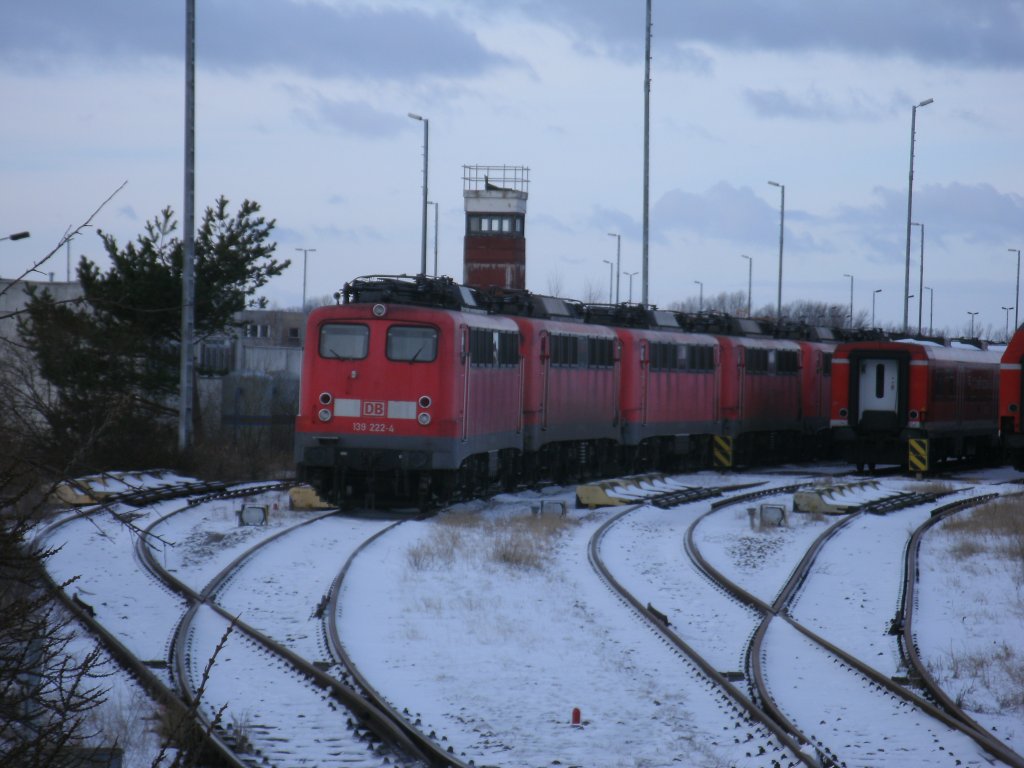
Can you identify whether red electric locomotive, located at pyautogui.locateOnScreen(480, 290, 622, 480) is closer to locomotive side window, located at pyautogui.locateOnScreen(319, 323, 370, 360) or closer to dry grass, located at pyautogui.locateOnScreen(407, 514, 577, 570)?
locomotive side window, located at pyautogui.locateOnScreen(319, 323, 370, 360)

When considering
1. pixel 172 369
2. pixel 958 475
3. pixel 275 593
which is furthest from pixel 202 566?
pixel 958 475

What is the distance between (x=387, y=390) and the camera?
21781mm

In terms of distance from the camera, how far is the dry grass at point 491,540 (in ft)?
54.4

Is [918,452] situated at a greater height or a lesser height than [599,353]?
lesser

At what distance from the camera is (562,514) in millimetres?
22219

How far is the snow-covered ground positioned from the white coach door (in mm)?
12357

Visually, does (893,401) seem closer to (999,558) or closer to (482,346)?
(482,346)

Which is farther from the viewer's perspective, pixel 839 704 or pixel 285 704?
pixel 839 704

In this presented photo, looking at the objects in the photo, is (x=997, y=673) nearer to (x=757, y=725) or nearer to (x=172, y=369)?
(x=757, y=725)

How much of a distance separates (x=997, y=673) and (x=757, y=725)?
2.88m

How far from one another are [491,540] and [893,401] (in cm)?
1780

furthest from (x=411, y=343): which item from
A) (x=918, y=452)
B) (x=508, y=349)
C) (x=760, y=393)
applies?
(x=760, y=393)

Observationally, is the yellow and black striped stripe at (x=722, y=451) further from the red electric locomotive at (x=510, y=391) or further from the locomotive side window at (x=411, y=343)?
the locomotive side window at (x=411, y=343)

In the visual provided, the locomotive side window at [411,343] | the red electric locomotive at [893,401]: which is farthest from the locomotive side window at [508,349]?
the red electric locomotive at [893,401]
